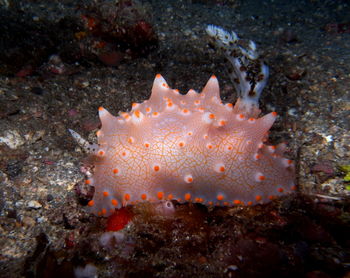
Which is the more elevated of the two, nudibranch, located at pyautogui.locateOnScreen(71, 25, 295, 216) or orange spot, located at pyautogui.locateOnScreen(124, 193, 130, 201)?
nudibranch, located at pyautogui.locateOnScreen(71, 25, 295, 216)

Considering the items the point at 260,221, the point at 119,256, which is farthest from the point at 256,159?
the point at 119,256

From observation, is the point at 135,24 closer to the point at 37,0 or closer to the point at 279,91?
the point at 37,0

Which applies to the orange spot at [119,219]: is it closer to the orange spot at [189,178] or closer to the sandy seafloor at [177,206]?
the sandy seafloor at [177,206]

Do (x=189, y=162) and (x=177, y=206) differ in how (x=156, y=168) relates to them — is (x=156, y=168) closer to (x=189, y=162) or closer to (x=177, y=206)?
(x=189, y=162)

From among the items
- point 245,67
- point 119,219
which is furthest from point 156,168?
point 245,67

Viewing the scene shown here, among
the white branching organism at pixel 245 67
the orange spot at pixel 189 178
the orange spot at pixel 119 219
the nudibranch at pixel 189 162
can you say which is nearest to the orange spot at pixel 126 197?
the nudibranch at pixel 189 162

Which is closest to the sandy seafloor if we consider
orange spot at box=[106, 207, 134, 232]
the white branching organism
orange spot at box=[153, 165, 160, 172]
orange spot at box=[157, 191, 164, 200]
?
orange spot at box=[106, 207, 134, 232]

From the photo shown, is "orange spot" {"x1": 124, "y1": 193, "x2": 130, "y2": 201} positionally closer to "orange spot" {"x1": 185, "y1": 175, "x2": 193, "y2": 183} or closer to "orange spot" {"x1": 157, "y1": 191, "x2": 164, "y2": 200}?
"orange spot" {"x1": 157, "y1": 191, "x2": 164, "y2": 200}

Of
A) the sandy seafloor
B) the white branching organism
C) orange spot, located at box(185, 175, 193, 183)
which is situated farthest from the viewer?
the white branching organism

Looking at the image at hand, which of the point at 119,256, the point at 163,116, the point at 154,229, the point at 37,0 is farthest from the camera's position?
the point at 37,0
